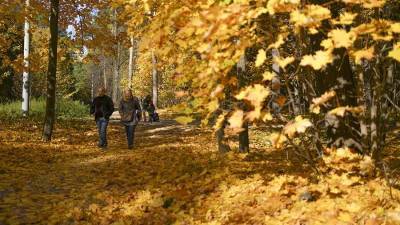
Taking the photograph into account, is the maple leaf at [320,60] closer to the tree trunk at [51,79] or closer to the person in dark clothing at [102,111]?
the person in dark clothing at [102,111]

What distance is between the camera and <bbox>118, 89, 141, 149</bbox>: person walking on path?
12383 millimetres

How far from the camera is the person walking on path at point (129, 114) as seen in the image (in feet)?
40.6

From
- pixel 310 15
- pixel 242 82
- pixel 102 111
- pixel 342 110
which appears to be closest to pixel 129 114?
pixel 102 111

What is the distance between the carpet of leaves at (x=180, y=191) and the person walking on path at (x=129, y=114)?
130 cm

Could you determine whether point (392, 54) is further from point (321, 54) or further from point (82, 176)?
point (82, 176)

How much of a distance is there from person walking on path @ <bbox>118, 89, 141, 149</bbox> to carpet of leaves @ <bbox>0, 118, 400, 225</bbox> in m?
1.30

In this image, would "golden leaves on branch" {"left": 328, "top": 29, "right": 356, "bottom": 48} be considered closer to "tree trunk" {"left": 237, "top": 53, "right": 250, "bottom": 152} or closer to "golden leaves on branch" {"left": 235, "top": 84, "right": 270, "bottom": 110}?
"golden leaves on branch" {"left": 235, "top": 84, "right": 270, "bottom": 110}

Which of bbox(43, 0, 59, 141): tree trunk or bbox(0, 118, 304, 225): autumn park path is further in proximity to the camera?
bbox(43, 0, 59, 141): tree trunk

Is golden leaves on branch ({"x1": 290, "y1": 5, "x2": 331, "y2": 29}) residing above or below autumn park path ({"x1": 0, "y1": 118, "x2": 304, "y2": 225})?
above

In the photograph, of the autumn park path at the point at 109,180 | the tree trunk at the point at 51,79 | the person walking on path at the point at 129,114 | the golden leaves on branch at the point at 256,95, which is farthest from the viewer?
the tree trunk at the point at 51,79

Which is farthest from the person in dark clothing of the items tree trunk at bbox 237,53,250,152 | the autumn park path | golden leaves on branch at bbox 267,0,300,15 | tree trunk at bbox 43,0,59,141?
golden leaves on branch at bbox 267,0,300,15

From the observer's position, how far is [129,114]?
40.8 feet

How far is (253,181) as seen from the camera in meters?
6.69

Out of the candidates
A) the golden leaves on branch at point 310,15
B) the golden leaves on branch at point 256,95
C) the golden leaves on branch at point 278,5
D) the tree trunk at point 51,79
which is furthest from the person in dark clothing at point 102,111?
the golden leaves on branch at point 310,15
